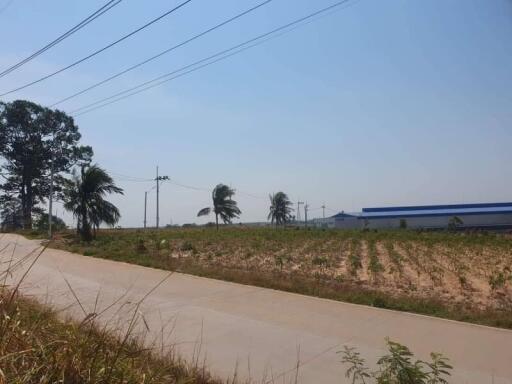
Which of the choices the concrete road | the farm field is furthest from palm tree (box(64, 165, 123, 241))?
the concrete road

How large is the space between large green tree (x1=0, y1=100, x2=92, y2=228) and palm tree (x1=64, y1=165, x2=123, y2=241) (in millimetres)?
23645

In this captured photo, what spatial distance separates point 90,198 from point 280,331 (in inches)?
809

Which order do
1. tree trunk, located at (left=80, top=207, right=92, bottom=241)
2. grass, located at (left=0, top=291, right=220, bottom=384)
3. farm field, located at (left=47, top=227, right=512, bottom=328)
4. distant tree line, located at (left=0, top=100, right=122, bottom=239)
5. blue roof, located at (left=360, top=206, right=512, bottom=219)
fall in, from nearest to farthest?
grass, located at (left=0, top=291, right=220, bottom=384) < farm field, located at (left=47, top=227, right=512, bottom=328) < tree trunk, located at (left=80, top=207, right=92, bottom=241) < distant tree line, located at (left=0, top=100, right=122, bottom=239) < blue roof, located at (left=360, top=206, right=512, bottom=219)

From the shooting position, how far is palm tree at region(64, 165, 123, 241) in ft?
79.6

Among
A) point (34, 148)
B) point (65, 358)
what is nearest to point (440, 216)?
point (34, 148)

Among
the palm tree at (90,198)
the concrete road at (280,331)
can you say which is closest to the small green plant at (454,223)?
the palm tree at (90,198)

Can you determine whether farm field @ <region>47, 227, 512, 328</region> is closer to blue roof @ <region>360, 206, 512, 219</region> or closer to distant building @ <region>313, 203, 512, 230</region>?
distant building @ <region>313, 203, 512, 230</region>

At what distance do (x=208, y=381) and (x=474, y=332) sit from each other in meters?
4.07

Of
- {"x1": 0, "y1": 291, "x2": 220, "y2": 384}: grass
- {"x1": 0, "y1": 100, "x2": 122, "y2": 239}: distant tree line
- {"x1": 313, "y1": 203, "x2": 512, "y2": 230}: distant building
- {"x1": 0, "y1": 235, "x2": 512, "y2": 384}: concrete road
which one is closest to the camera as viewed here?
{"x1": 0, "y1": 291, "x2": 220, "y2": 384}: grass

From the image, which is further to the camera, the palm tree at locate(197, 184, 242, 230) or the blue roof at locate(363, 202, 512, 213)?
the blue roof at locate(363, 202, 512, 213)

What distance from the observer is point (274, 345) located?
574cm

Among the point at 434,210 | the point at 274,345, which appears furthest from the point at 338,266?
the point at 434,210

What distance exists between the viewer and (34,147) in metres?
48.8

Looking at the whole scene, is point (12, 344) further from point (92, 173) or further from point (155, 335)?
point (92, 173)
